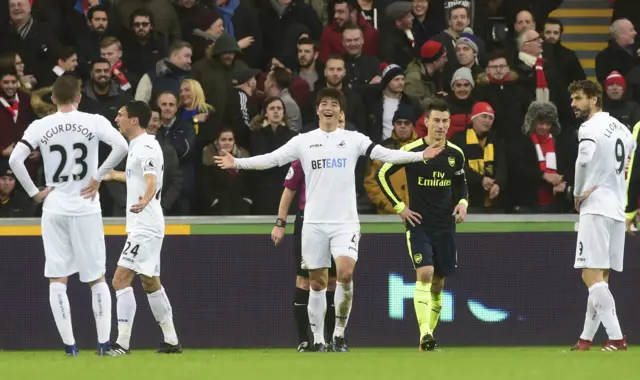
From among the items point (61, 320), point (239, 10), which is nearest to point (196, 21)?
point (239, 10)

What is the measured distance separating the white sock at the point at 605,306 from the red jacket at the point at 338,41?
5449 millimetres

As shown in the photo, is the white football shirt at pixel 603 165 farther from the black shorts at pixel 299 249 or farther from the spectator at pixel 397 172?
the spectator at pixel 397 172

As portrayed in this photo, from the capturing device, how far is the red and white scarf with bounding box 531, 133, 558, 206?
1658 centimetres

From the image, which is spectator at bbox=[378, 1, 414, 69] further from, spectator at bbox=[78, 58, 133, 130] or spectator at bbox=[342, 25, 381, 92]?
spectator at bbox=[78, 58, 133, 130]

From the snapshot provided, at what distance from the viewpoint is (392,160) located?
13.5 metres

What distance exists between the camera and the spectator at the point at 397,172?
16234mm

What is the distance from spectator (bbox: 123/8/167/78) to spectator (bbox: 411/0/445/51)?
318 centimetres

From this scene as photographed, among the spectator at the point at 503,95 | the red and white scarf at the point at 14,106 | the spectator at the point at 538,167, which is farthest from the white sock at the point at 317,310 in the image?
the red and white scarf at the point at 14,106

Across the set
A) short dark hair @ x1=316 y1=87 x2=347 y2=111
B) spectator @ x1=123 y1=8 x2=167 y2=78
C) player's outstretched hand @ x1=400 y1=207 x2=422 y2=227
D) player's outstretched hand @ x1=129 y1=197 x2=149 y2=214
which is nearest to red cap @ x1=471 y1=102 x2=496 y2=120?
player's outstretched hand @ x1=400 y1=207 x2=422 y2=227

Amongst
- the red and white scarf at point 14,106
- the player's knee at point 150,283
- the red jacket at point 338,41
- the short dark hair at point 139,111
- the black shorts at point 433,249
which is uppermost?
the red jacket at point 338,41

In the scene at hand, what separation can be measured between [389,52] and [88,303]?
4904 mm

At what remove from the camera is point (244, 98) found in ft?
56.5

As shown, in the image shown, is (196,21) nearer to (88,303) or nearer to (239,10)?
(239,10)

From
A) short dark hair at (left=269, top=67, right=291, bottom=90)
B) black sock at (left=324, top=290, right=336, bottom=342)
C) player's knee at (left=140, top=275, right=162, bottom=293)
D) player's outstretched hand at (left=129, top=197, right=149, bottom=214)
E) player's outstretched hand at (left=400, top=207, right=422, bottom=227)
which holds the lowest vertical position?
black sock at (left=324, top=290, right=336, bottom=342)
